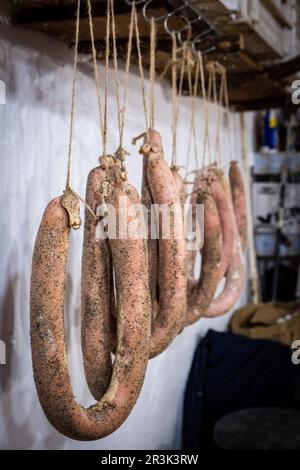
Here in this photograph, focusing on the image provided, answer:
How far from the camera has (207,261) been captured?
7.68 feet

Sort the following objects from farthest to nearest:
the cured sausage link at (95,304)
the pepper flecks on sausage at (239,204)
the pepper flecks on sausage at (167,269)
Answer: the pepper flecks on sausage at (239,204) < the pepper flecks on sausage at (167,269) < the cured sausage link at (95,304)

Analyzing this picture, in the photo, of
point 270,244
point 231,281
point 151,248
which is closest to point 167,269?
point 151,248

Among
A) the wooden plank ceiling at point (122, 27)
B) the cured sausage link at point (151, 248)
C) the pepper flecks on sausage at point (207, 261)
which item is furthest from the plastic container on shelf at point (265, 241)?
the cured sausage link at point (151, 248)

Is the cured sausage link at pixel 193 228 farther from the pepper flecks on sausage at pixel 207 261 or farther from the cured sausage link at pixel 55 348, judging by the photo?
the cured sausage link at pixel 55 348

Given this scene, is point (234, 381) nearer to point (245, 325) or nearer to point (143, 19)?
point (245, 325)

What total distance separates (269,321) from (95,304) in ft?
9.70

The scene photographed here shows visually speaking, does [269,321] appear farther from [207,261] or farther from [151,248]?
[151,248]

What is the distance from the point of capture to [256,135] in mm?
5156

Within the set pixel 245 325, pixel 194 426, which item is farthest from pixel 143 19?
pixel 245 325

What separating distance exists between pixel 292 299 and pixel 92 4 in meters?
3.68

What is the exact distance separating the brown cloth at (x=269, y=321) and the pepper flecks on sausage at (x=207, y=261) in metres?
2.03

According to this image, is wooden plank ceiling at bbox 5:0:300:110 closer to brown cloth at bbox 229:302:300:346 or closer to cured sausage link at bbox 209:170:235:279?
cured sausage link at bbox 209:170:235:279

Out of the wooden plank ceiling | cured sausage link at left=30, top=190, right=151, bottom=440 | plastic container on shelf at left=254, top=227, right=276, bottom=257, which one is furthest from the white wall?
plastic container on shelf at left=254, top=227, right=276, bottom=257

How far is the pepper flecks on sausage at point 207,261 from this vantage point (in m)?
2.31
